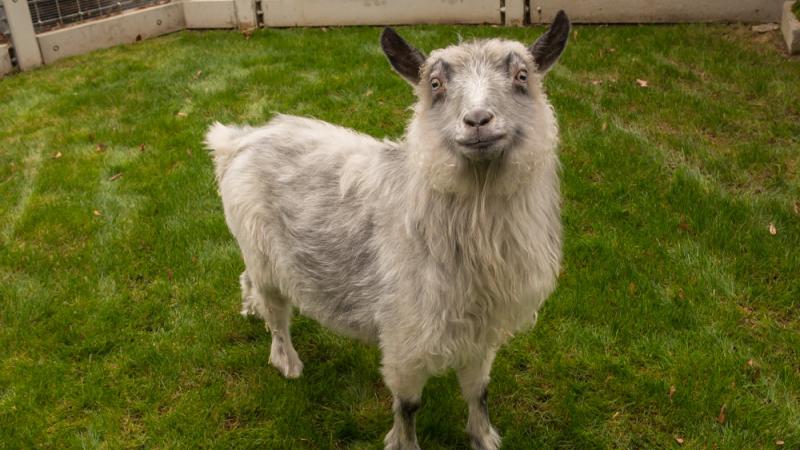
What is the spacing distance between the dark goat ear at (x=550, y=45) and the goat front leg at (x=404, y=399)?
1.47 metres

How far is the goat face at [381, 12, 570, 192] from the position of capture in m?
2.64

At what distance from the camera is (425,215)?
303 cm

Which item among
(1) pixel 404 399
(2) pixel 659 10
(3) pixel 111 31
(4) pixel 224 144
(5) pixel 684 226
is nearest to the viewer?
(1) pixel 404 399

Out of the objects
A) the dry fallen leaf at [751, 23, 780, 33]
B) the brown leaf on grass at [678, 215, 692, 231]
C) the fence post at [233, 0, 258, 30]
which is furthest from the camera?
the fence post at [233, 0, 258, 30]

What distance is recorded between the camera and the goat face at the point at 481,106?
8.66 feet

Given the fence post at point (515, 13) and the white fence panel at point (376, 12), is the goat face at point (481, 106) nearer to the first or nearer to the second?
the fence post at point (515, 13)

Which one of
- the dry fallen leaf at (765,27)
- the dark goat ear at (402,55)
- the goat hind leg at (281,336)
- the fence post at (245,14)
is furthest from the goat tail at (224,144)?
the dry fallen leaf at (765,27)

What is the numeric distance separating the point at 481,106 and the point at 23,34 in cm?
796

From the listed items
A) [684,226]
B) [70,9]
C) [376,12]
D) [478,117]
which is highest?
[70,9]

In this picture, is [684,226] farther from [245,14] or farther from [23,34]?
[23,34]

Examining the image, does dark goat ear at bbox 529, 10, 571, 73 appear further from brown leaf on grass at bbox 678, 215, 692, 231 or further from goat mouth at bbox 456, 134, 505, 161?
brown leaf on grass at bbox 678, 215, 692, 231

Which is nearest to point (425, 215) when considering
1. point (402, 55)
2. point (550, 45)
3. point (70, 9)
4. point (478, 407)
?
point (402, 55)

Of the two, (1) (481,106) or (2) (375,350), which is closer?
(1) (481,106)

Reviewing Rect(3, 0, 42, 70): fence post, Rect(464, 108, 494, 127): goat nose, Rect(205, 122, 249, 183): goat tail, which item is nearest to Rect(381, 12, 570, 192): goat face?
Rect(464, 108, 494, 127): goat nose
